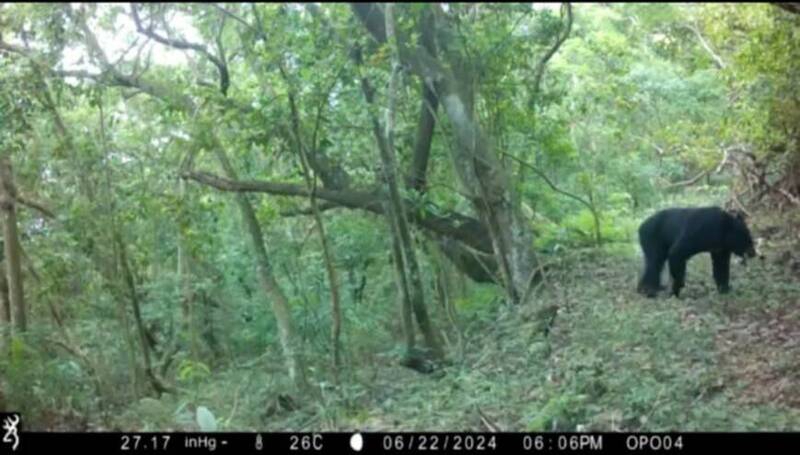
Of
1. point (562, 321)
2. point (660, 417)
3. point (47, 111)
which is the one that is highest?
point (47, 111)

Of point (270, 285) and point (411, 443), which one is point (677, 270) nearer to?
point (270, 285)

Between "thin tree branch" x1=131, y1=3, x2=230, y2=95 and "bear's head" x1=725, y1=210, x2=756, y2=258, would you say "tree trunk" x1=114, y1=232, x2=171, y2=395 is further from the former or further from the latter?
"bear's head" x1=725, y1=210, x2=756, y2=258

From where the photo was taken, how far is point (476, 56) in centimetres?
909

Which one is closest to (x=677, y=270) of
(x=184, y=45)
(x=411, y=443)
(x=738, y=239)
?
(x=738, y=239)

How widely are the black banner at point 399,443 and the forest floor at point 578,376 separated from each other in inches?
12.9

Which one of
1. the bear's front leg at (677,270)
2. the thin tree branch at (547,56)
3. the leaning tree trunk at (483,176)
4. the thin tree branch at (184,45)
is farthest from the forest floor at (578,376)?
the thin tree branch at (184,45)

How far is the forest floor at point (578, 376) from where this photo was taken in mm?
6285

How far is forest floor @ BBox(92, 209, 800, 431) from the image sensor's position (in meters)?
6.29

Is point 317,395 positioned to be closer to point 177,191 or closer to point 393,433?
point 393,433

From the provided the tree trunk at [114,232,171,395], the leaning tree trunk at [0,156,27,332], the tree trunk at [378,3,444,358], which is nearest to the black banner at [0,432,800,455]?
the tree trunk at [378,3,444,358]

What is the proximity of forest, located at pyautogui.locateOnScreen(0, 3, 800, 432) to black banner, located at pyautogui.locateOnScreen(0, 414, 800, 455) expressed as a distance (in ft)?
1.13

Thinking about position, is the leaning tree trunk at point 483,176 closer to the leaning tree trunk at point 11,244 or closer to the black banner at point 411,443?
the black banner at point 411,443

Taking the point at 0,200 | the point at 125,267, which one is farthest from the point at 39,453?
the point at 0,200

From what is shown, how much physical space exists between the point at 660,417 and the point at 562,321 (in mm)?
2866
